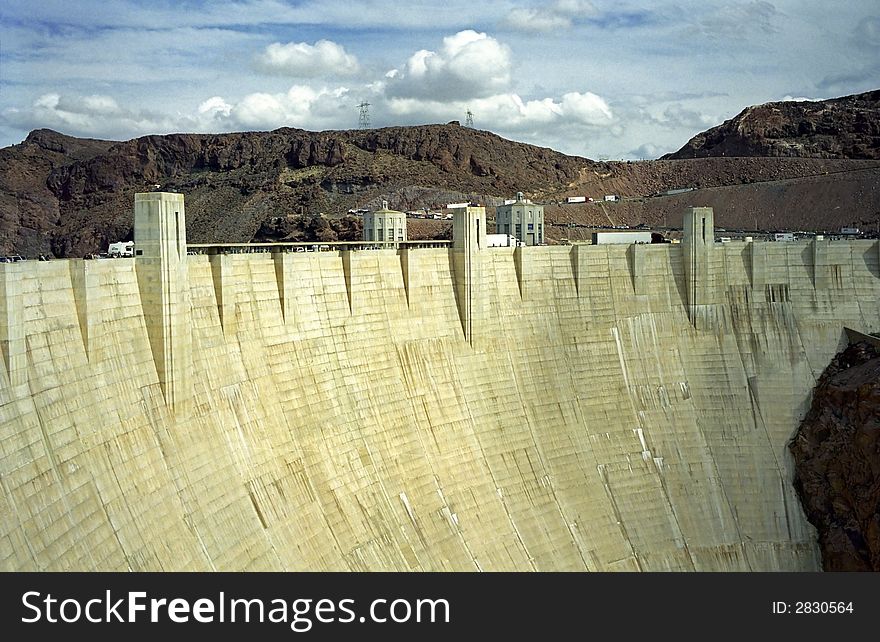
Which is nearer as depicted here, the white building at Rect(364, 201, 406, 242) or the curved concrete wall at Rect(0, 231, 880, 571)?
the curved concrete wall at Rect(0, 231, 880, 571)

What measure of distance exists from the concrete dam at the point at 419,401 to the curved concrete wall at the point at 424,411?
0.22 ft

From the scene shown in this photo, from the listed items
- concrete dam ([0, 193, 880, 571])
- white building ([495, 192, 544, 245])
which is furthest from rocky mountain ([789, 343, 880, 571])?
white building ([495, 192, 544, 245])

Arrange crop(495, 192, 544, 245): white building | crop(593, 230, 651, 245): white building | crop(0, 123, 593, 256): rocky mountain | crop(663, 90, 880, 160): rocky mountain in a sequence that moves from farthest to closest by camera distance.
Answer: crop(663, 90, 880, 160): rocky mountain → crop(0, 123, 593, 256): rocky mountain → crop(495, 192, 544, 245): white building → crop(593, 230, 651, 245): white building

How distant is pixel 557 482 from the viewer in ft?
99.1

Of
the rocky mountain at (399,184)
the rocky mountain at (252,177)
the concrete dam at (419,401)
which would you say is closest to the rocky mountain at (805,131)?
the rocky mountain at (399,184)

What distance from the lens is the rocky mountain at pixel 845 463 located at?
29.6m

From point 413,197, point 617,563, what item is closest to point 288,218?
point 413,197

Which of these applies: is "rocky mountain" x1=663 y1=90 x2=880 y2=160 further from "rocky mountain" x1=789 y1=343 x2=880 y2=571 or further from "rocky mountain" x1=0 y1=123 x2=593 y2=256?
"rocky mountain" x1=789 y1=343 x2=880 y2=571

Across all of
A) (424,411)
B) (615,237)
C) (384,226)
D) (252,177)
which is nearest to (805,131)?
(252,177)

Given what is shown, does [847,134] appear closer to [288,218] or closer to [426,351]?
[288,218]

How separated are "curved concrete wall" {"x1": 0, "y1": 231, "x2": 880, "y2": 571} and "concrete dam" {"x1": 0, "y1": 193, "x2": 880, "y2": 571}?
0.07 metres

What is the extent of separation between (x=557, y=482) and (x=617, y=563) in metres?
3.25

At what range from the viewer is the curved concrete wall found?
16766 millimetres
